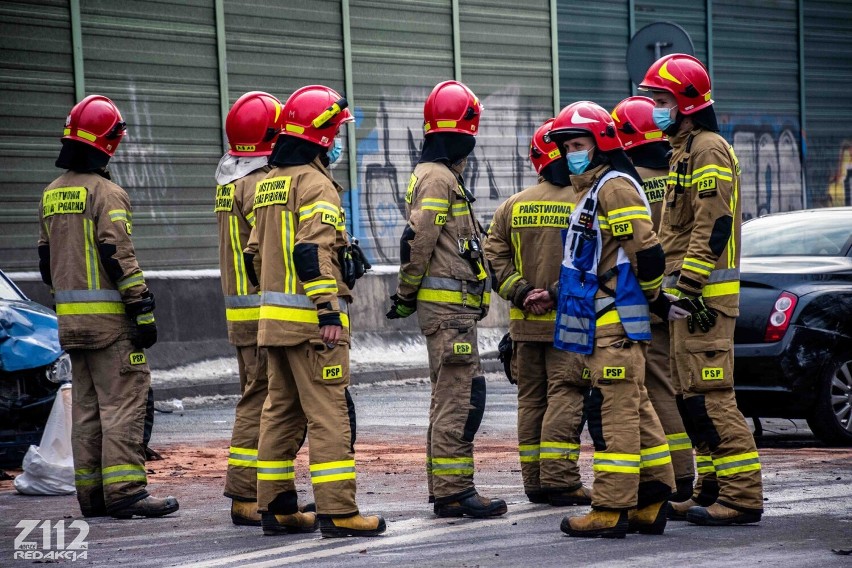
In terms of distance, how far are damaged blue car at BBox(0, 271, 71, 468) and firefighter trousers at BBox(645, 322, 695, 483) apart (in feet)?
13.5

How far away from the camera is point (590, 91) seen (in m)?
22.1

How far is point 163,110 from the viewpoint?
54.2 feet

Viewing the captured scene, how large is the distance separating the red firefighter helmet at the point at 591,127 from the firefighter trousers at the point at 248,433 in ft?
6.53

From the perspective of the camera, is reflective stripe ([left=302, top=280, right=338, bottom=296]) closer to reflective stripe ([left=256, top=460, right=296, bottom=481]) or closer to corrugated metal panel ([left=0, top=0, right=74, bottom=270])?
reflective stripe ([left=256, top=460, right=296, bottom=481])

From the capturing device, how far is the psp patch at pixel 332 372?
280 inches

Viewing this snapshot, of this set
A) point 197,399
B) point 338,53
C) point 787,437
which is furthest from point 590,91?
point 787,437

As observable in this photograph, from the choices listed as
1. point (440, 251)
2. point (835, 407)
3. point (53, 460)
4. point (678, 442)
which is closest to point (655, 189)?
point (440, 251)

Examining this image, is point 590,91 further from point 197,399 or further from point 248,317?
point 248,317

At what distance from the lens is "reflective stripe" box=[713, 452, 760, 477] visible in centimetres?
730

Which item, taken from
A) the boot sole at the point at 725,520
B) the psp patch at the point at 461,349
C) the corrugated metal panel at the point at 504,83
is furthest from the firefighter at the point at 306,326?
the corrugated metal panel at the point at 504,83

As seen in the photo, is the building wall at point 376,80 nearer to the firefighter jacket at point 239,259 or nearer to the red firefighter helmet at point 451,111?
the firefighter jacket at point 239,259

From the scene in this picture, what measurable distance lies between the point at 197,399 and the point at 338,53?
5697 mm

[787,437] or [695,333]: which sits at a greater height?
[695,333]

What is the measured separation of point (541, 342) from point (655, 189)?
1.10 meters
